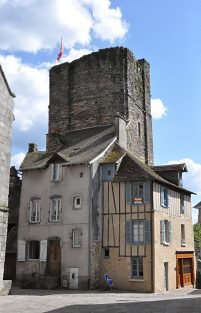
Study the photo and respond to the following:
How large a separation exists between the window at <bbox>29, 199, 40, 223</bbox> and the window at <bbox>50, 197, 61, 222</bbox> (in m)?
0.90

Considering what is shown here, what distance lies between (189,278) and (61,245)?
7.69 metres

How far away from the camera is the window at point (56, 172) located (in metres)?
20.7

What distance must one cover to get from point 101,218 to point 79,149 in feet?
14.6

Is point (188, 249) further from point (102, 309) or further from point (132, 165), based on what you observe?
point (102, 309)

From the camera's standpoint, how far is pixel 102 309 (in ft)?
36.7

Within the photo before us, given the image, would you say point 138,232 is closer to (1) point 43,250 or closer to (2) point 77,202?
(2) point 77,202

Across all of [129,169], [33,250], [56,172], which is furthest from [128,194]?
[33,250]

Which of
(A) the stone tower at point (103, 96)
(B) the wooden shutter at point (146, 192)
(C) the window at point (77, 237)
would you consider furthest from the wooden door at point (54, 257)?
(A) the stone tower at point (103, 96)

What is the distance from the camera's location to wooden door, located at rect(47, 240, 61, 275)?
65.0 feet

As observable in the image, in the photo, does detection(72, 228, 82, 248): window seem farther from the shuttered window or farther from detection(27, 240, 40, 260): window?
the shuttered window

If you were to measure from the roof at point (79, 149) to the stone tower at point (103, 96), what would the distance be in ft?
3.25

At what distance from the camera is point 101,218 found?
1970cm

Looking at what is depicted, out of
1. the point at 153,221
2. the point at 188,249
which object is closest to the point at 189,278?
the point at 188,249

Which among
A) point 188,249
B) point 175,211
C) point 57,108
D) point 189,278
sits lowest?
point 189,278
